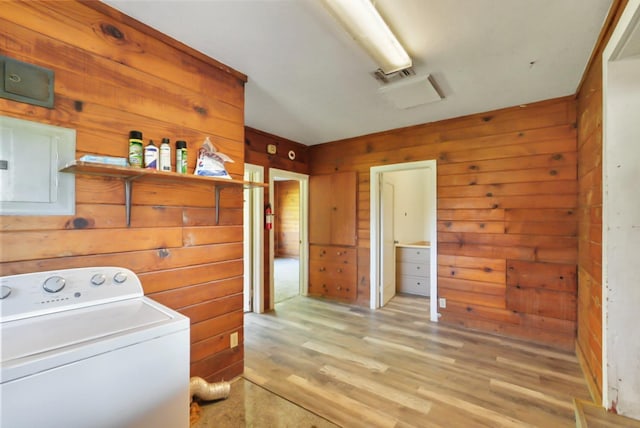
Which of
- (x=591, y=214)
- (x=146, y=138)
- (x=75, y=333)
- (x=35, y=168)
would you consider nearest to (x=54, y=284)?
(x=75, y=333)

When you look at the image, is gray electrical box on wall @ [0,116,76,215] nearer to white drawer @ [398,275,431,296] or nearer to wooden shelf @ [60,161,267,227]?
wooden shelf @ [60,161,267,227]

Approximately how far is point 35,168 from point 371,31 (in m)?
1.80

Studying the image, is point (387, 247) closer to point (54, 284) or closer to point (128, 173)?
point (128, 173)

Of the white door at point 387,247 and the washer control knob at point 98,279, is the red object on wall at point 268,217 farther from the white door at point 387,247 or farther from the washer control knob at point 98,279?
the washer control knob at point 98,279

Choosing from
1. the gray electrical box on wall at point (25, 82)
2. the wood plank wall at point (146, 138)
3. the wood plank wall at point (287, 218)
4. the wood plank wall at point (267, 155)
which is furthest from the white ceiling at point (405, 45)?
the wood plank wall at point (287, 218)

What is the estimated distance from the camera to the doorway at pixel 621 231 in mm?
1607

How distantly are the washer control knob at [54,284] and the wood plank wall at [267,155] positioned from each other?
2.47 m

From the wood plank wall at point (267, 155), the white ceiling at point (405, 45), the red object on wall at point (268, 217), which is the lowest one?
the red object on wall at point (268, 217)

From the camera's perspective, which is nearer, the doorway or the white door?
the doorway

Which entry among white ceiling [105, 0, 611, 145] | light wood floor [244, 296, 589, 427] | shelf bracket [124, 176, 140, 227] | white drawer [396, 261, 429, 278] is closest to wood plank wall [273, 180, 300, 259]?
white drawer [396, 261, 429, 278]

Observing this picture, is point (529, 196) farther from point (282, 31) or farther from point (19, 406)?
point (19, 406)

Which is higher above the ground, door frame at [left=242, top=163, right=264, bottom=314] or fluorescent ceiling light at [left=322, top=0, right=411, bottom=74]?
fluorescent ceiling light at [left=322, top=0, right=411, bottom=74]

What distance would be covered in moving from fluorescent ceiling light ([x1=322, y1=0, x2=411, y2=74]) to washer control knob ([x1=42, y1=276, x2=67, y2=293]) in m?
1.74

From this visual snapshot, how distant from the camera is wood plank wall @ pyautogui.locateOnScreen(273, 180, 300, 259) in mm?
8445
